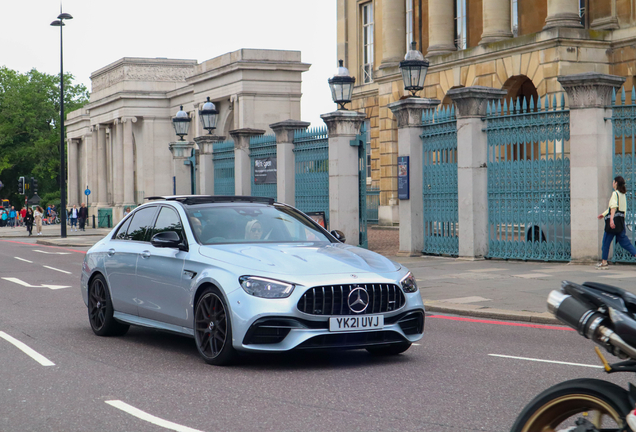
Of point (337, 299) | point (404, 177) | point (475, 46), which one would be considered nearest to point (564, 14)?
point (475, 46)

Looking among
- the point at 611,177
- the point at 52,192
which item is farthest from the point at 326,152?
the point at 52,192

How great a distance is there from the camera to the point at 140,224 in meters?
9.52

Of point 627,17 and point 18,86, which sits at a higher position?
point 18,86

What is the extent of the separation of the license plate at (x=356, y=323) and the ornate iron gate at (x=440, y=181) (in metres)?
11.9

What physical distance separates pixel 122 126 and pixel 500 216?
1939 inches

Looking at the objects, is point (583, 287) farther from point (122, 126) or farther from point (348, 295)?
point (122, 126)

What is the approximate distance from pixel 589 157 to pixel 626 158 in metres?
0.66

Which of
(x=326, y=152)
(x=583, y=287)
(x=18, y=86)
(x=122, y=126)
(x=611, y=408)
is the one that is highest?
(x=18, y=86)

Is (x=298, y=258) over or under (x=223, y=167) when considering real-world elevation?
under

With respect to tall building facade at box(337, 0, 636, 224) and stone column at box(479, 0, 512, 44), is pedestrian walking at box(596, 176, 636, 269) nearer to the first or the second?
tall building facade at box(337, 0, 636, 224)

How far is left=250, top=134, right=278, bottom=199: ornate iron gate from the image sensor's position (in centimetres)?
2631

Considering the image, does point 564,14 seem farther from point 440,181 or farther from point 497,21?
point 440,181

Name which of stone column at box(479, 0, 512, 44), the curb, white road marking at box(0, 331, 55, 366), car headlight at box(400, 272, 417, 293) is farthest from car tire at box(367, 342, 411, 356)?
stone column at box(479, 0, 512, 44)

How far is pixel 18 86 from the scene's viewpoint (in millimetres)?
102375
